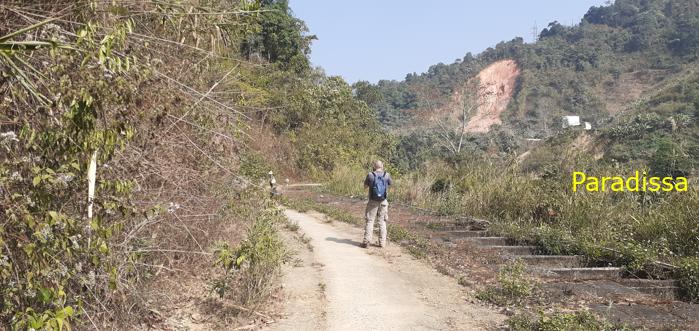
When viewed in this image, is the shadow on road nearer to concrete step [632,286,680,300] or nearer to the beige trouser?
the beige trouser

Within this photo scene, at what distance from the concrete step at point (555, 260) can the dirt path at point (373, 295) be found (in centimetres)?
181

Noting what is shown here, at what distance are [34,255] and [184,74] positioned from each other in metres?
3.69

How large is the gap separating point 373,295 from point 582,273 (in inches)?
136

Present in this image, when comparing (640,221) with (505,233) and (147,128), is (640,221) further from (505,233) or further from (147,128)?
(147,128)

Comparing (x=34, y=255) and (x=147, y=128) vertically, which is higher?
(x=147, y=128)

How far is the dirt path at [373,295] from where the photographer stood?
6055 mm

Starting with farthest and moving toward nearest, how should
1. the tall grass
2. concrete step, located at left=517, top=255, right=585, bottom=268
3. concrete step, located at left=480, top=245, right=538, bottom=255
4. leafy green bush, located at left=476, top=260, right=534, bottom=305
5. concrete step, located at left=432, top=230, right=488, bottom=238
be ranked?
concrete step, located at left=432, top=230, right=488, bottom=238, concrete step, located at left=480, top=245, right=538, bottom=255, the tall grass, concrete step, located at left=517, top=255, right=585, bottom=268, leafy green bush, located at left=476, top=260, right=534, bottom=305

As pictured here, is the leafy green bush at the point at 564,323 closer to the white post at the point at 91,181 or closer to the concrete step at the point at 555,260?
the concrete step at the point at 555,260

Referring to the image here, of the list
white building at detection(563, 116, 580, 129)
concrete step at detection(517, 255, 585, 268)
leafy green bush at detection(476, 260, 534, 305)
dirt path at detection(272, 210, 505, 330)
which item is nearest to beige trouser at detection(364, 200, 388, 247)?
dirt path at detection(272, 210, 505, 330)

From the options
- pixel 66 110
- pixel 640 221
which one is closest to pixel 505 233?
pixel 640 221

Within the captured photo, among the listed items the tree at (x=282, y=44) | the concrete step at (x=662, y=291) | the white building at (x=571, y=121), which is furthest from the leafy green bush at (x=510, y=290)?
the white building at (x=571, y=121)

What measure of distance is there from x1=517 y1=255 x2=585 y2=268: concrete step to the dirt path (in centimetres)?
181

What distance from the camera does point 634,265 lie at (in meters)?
8.57

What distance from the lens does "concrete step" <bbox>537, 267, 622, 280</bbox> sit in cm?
823
